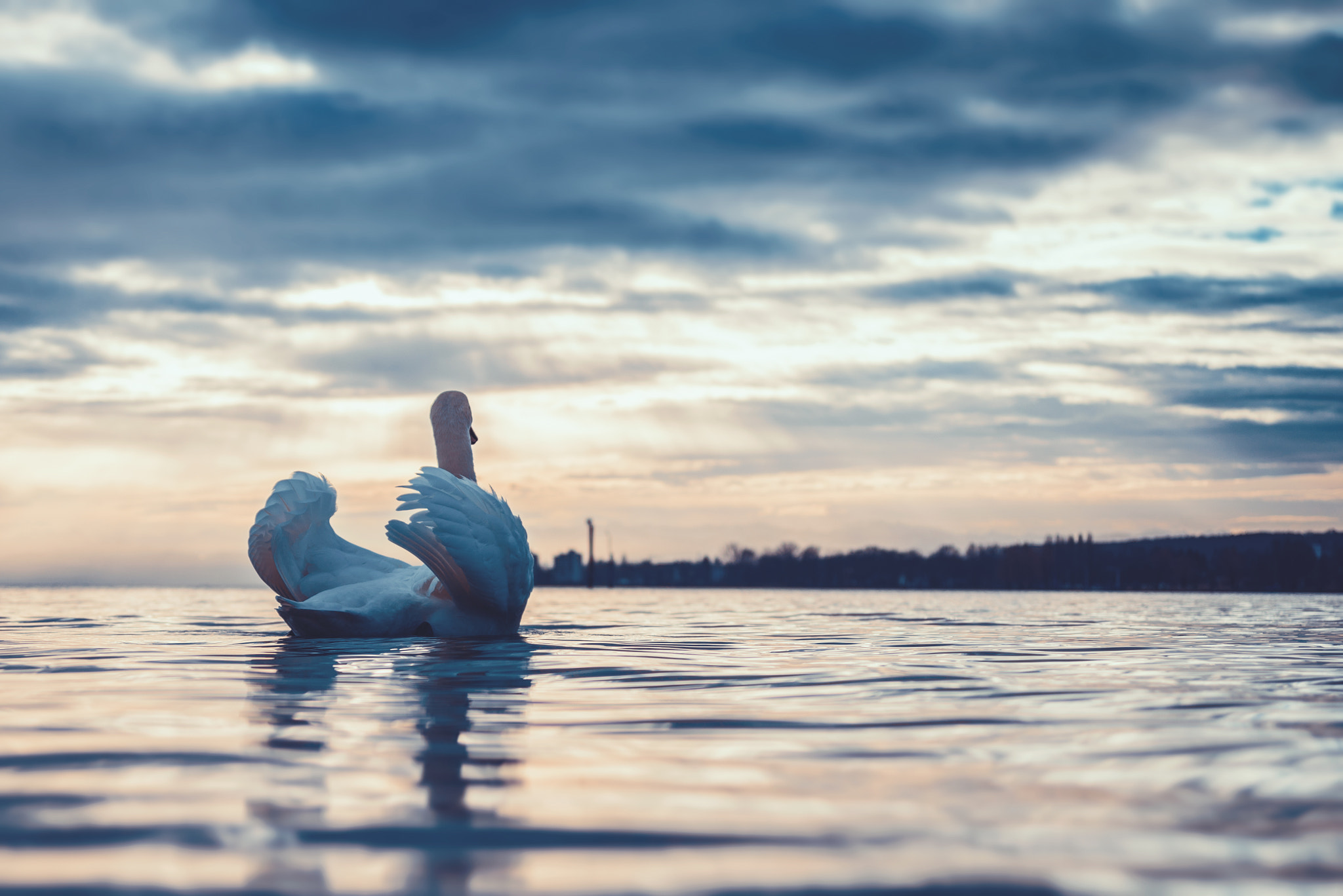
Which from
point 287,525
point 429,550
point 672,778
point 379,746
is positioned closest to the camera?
point 672,778

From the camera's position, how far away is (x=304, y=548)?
17.1 meters

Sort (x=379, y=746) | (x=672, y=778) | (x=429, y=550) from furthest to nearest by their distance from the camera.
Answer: (x=429, y=550), (x=379, y=746), (x=672, y=778)

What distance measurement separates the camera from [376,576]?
17.3 meters

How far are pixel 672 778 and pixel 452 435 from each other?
13787 mm

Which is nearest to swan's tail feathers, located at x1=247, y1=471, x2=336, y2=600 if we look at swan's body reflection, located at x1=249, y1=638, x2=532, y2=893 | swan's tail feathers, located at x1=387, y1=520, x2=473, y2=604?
swan's tail feathers, located at x1=387, y1=520, x2=473, y2=604

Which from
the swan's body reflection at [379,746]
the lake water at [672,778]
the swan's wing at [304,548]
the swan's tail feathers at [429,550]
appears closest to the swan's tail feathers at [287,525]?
the swan's wing at [304,548]

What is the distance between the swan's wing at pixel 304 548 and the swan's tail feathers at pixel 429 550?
7.04 ft

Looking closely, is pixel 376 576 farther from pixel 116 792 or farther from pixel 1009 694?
pixel 116 792

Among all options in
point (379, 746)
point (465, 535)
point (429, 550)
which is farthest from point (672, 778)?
point (429, 550)

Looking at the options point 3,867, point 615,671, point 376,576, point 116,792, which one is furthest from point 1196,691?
point 376,576

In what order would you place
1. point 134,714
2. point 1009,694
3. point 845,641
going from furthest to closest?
point 845,641
point 1009,694
point 134,714

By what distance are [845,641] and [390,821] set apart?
1285 cm

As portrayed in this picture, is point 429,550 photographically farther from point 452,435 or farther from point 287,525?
point 452,435

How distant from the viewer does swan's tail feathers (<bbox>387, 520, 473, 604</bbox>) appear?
1448 cm
